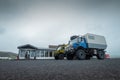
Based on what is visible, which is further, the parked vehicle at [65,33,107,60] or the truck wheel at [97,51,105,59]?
the truck wheel at [97,51,105,59]

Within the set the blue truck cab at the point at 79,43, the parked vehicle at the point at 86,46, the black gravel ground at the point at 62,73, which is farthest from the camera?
the blue truck cab at the point at 79,43

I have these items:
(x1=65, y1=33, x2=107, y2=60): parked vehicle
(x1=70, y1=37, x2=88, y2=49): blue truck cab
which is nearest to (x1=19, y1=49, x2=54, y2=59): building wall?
(x1=65, y1=33, x2=107, y2=60): parked vehicle

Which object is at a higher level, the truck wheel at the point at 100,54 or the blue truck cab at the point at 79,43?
the blue truck cab at the point at 79,43

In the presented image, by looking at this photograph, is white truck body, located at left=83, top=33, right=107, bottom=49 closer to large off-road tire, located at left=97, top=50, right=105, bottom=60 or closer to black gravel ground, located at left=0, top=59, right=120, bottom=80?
large off-road tire, located at left=97, top=50, right=105, bottom=60

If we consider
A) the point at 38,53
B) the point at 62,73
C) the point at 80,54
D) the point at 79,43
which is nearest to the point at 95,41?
the point at 79,43

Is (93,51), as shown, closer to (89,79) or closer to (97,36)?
(97,36)

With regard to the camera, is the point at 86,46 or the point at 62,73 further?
the point at 86,46

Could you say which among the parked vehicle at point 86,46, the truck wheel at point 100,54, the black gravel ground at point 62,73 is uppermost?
the parked vehicle at point 86,46

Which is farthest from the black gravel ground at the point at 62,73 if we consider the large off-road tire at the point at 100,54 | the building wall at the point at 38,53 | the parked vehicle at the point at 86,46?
the building wall at the point at 38,53

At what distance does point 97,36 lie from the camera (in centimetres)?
1585

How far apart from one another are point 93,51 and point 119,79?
500 inches

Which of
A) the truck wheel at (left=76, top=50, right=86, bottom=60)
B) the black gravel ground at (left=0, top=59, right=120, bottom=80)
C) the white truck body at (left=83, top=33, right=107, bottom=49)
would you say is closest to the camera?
the black gravel ground at (left=0, top=59, right=120, bottom=80)

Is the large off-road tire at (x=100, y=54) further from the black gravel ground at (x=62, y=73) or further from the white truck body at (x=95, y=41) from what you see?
the black gravel ground at (x=62, y=73)

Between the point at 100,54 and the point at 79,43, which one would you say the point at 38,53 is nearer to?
the point at 100,54
